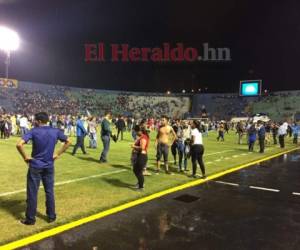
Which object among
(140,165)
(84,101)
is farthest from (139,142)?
(84,101)

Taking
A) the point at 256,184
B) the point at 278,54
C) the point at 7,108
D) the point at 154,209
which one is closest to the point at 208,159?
the point at 256,184

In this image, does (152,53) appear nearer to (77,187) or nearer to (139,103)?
(139,103)

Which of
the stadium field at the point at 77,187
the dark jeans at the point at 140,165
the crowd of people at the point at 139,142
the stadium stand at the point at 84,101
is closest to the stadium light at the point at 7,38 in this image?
the stadium stand at the point at 84,101

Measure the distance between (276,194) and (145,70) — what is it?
2115 inches

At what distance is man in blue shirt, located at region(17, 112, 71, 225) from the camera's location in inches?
218

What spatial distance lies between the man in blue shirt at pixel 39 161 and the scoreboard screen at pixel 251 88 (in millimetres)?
46799

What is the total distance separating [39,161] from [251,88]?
47.9 metres

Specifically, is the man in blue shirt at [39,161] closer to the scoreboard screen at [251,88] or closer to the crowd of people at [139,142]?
the crowd of people at [139,142]

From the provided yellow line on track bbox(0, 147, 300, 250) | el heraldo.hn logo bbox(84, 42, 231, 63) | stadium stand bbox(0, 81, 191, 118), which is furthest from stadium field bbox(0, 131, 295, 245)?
el heraldo.hn logo bbox(84, 42, 231, 63)

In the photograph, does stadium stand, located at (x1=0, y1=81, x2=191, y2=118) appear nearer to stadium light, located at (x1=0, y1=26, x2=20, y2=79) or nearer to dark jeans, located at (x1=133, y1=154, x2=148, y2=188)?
stadium light, located at (x1=0, y1=26, x2=20, y2=79)

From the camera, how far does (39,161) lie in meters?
5.59

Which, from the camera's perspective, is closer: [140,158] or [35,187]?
[35,187]

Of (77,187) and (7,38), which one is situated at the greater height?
(7,38)

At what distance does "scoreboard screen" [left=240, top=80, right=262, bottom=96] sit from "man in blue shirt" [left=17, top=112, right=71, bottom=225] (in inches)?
1842
